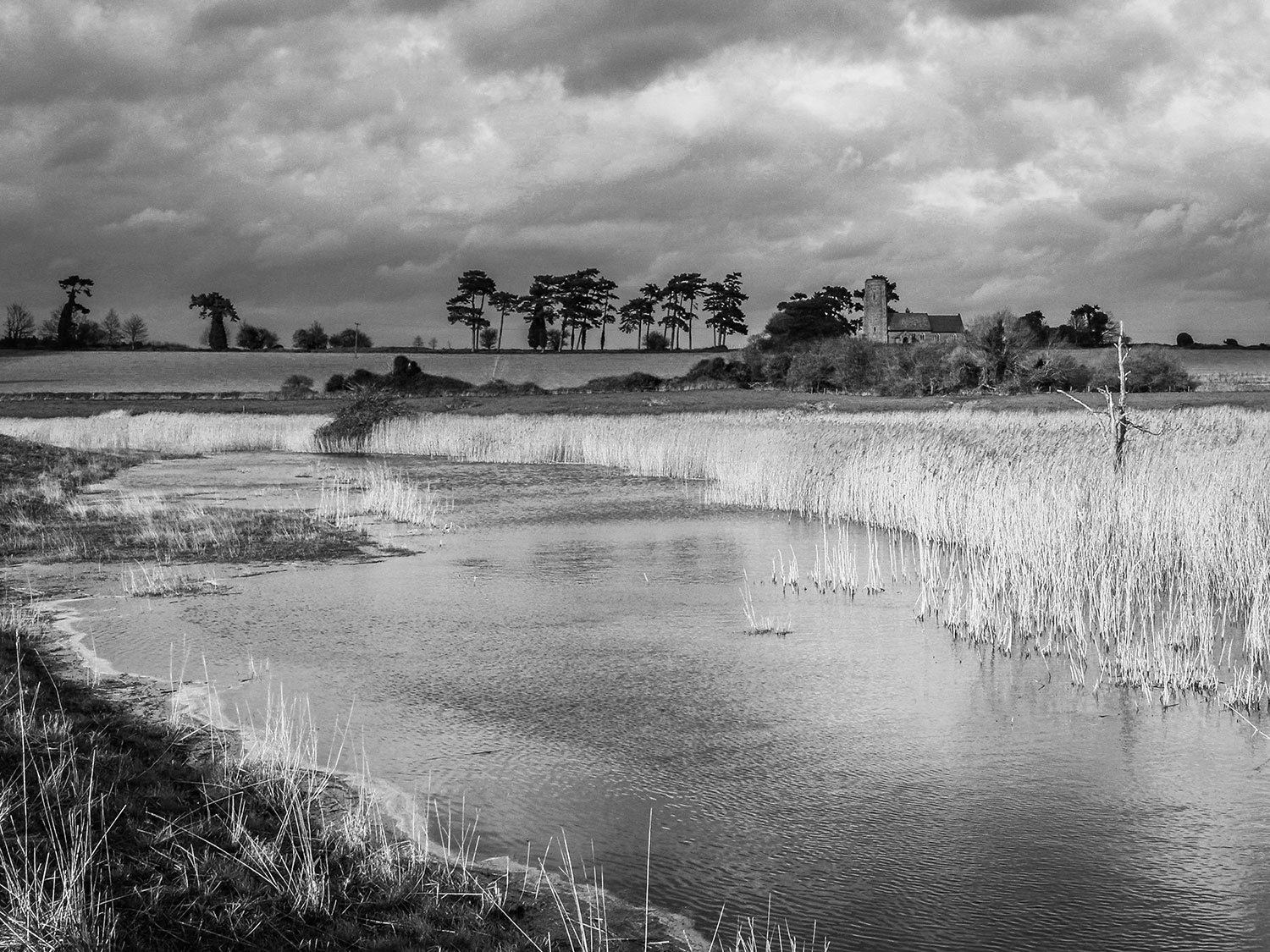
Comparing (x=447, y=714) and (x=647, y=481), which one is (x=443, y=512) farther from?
(x=447, y=714)

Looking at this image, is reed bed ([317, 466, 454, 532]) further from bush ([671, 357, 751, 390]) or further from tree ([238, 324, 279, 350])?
tree ([238, 324, 279, 350])

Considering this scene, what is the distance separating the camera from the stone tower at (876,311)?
5374 inches

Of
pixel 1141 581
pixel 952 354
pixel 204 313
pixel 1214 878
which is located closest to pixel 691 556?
pixel 1141 581

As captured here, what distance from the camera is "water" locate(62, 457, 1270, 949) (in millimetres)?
5742

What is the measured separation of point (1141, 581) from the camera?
1341cm

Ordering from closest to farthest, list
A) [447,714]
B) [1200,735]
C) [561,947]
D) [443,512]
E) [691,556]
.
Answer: [561,947]
[1200,735]
[447,714]
[691,556]
[443,512]

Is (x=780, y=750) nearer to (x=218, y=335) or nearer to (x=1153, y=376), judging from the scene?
(x=1153, y=376)

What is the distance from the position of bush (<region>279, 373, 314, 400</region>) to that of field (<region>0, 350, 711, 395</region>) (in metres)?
1.25

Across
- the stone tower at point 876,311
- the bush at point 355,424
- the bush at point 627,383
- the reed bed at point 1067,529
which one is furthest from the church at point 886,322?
the reed bed at point 1067,529

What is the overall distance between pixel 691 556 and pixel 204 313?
329 feet

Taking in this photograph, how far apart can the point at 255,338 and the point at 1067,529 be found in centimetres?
10339

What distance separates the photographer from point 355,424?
146ft

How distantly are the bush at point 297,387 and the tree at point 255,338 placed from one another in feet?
86.3

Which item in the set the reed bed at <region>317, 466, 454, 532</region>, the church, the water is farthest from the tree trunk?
the water
